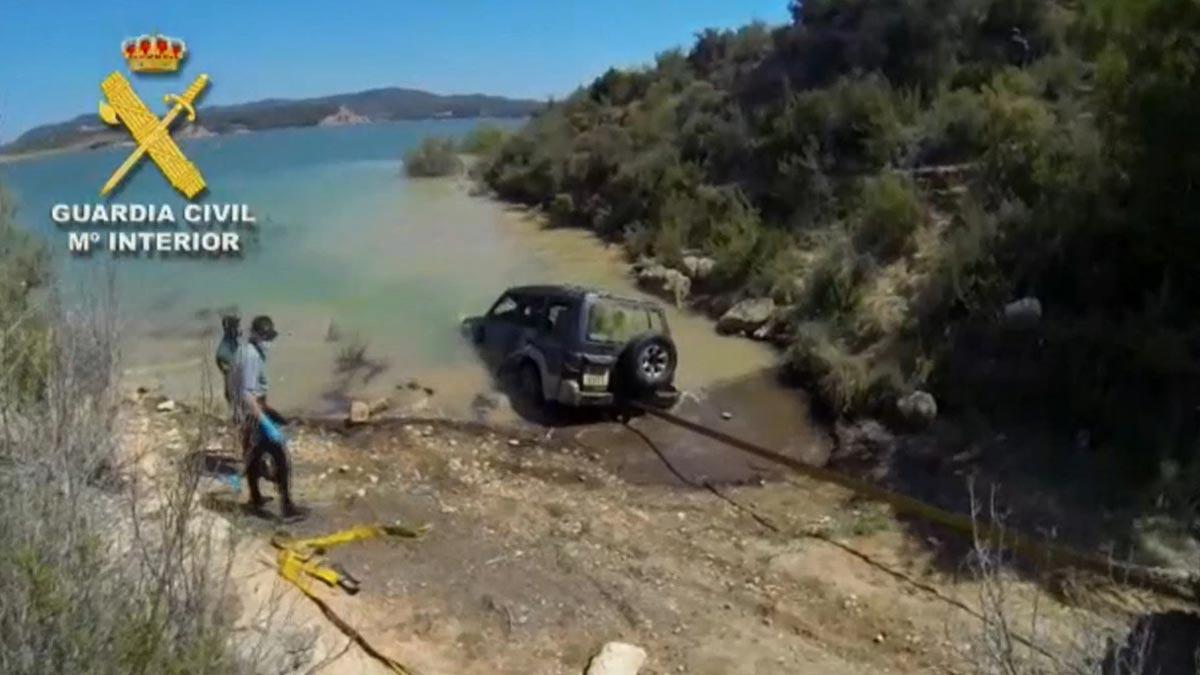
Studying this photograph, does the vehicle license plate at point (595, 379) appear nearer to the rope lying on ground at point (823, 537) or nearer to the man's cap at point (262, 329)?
the rope lying on ground at point (823, 537)

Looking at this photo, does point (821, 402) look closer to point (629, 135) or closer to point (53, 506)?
point (53, 506)

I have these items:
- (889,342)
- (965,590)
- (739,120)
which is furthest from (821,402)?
(739,120)

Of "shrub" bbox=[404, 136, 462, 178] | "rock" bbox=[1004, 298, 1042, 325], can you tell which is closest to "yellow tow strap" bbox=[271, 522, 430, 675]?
"rock" bbox=[1004, 298, 1042, 325]

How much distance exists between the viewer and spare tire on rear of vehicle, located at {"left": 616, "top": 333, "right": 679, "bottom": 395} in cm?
1335

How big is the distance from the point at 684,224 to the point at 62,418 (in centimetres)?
1844

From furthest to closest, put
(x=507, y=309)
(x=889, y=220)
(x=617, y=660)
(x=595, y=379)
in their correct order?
(x=889, y=220) < (x=507, y=309) < (x=595, y=379) < (x=617, y=660)

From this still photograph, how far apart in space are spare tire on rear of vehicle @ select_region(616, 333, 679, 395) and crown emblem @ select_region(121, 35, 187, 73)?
5860 millimetres

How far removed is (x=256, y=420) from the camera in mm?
9312

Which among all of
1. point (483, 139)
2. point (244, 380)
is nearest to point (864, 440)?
point (244, 380)

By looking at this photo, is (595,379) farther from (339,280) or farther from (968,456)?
(339,280)

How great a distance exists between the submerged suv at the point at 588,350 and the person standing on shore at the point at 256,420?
165 inches

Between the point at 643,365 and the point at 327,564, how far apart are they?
5.29 meters

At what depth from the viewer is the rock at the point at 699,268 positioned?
67.3ft

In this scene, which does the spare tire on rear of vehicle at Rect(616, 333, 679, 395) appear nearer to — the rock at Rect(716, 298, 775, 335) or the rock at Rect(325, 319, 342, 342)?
the rock at Rect(716, 298, 775, 335)
